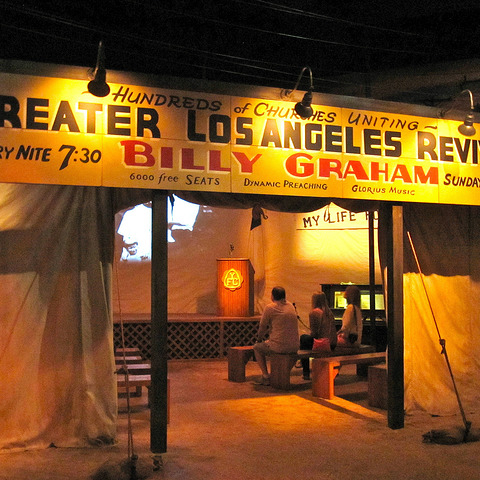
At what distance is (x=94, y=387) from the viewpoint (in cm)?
552

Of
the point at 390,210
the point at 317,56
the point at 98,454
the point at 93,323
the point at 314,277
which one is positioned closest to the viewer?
the point at 98,454

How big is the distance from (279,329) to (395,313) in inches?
93.2

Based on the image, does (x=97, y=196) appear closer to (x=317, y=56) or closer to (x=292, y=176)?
(x=292, y=176)

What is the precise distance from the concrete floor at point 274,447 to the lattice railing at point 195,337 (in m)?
2.84

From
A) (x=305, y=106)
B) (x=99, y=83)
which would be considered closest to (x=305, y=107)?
(x=305, y=106)

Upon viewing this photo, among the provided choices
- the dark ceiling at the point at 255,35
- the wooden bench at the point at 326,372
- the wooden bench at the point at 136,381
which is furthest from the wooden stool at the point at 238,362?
the dark ceiling at the point at 255,35

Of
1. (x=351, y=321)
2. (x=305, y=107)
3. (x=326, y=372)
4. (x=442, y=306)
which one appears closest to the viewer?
(x=305, y=107)

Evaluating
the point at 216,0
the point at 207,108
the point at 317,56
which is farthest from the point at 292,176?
the point at 317,56

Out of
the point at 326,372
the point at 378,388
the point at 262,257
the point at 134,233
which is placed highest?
the point at 134,233

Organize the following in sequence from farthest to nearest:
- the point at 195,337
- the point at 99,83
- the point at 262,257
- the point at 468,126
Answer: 1. the point at 262,257
2. the point at 195,337
3. the point at 468,126
4. the point at 99,83

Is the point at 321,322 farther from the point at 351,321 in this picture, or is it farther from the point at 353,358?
the point at 353,358

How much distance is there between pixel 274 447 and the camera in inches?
221

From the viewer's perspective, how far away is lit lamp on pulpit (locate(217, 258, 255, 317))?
37.4ft

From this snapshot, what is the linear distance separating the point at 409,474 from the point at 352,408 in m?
2.25
